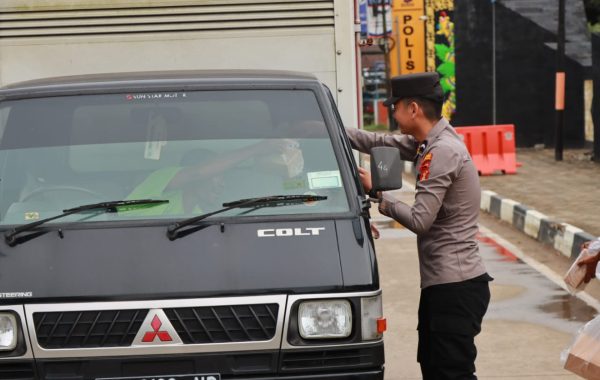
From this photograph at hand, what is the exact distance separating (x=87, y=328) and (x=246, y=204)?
0.85m

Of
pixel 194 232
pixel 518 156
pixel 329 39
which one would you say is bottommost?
pixel 518 156

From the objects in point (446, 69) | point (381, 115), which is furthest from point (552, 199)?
point (381, 115)

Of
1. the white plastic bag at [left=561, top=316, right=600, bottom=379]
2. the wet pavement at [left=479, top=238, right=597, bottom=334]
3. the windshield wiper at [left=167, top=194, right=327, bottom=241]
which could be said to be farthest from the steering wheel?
the wet pavement at [left=479, top=238, right=597, bottom=334]

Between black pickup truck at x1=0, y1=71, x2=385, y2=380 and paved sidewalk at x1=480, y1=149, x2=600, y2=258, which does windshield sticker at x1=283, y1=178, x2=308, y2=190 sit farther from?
paved sidewalk at x1=480, y1=149, x2=600, y2=258

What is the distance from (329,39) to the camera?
6.51 m

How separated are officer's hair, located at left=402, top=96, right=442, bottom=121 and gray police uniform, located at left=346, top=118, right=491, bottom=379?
95 millimetres

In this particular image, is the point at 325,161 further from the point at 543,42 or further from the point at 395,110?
the point at 543,42

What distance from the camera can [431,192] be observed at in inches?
184

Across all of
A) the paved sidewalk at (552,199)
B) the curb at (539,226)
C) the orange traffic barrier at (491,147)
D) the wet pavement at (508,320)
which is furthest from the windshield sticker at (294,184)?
the orange traffic barrier at (491,147)

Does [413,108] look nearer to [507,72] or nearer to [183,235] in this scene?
[183,235]

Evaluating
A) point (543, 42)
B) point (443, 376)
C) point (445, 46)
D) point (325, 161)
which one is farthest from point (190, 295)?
point (445, 46)

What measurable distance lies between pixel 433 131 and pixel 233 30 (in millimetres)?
2149

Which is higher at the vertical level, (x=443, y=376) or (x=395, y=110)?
(x=395, y=110)

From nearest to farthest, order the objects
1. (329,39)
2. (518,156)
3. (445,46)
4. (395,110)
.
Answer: (395,110), (329,39), (518,156), (445,46)
